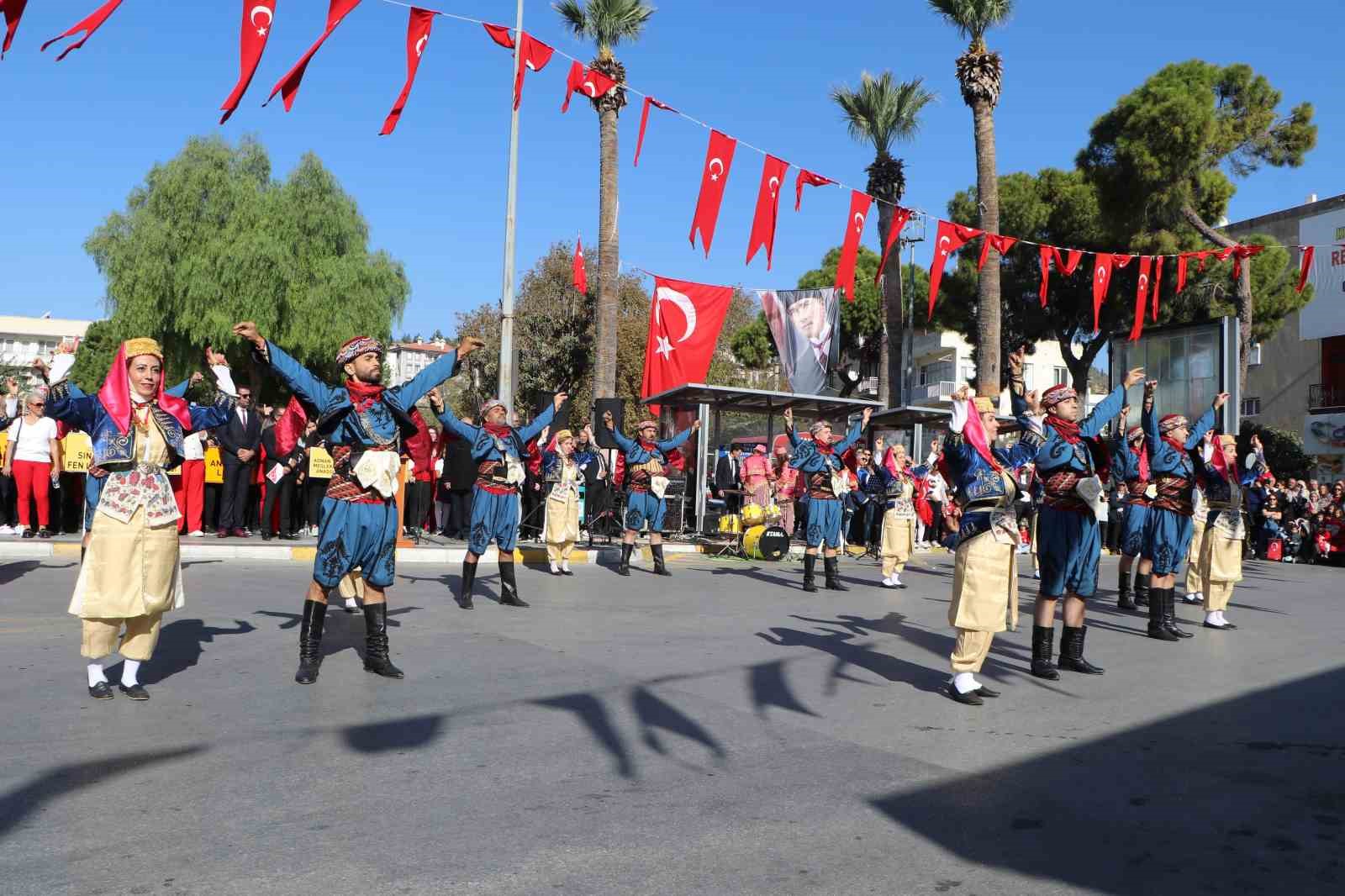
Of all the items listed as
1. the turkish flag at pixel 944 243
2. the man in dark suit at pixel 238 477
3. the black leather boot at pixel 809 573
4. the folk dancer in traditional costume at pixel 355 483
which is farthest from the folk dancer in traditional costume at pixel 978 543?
the man in dark suit at pixel 238 477

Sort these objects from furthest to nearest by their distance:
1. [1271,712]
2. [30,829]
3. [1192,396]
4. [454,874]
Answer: [1192,396], [1271,712], [30,829], [454,874]

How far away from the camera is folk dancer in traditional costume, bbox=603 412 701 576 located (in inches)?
589

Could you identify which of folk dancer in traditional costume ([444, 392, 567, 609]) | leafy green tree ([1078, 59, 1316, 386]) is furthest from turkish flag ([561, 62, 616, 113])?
leafy green tree ([1078, 59, 1316, 386])

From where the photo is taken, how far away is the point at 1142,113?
2847 cm

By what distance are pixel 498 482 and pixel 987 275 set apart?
49.7 ft

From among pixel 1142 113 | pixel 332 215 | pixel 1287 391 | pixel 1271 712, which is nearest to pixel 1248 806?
pixel 1271 712

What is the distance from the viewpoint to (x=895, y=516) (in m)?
14.9

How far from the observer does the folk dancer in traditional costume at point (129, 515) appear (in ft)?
20.4

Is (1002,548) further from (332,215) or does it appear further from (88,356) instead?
(88,356)

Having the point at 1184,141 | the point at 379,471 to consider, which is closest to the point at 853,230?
the point at 379,471

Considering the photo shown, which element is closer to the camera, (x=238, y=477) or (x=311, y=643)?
(x=311, y=643)

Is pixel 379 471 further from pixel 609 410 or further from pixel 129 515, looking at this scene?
pixel 609 410

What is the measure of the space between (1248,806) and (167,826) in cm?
434

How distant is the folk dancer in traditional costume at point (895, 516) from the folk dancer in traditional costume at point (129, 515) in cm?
977
